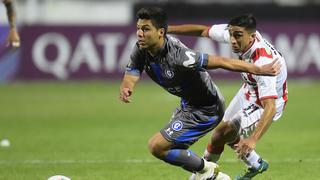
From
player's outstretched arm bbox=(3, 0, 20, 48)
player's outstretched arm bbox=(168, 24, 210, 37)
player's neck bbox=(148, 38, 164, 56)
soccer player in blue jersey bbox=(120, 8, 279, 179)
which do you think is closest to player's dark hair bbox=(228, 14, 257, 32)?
soccer player in blue jersey bbox=(120, 8, 279, 179)

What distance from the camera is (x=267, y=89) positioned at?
31.0ft

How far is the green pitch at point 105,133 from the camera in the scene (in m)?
11.3

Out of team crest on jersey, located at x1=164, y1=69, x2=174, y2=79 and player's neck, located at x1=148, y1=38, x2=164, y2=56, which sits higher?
player's neck, located at x1=148, y1=38, x2=164, y2=56

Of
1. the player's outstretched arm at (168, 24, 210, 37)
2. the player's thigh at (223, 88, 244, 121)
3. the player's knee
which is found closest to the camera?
the player's knee

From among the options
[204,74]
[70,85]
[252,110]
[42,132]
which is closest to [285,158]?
[252,110]

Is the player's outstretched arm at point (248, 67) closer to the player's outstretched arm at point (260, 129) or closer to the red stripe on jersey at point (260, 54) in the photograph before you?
the player's outstretched arm at point (260, 129)

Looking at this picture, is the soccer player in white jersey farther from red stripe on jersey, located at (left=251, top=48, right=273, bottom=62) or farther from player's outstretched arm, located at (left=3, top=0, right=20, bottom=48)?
player's outstretched arm, located at (left=3, top=0, right=20, bottom=48)

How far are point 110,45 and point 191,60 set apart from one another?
56.6 ft

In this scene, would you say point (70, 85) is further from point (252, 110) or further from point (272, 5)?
point (252, 110)

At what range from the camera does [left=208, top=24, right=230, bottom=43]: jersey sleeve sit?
1023cm

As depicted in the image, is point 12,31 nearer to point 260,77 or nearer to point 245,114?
point 245,114

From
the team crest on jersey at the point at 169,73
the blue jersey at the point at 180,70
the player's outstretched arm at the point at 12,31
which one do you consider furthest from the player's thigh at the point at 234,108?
the player's outstretched arm at the point at 12,31

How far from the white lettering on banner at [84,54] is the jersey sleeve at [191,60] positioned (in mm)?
16877

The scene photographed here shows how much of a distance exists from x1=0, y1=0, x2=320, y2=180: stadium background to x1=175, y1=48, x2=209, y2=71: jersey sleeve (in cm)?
226
